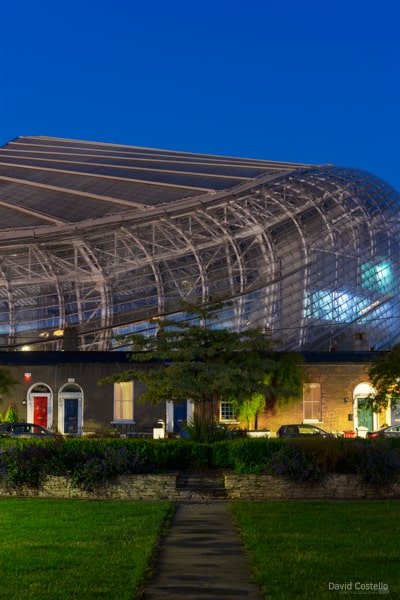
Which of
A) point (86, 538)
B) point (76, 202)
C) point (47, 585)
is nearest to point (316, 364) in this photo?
point (76, 202)

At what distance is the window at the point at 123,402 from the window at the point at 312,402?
8952mm

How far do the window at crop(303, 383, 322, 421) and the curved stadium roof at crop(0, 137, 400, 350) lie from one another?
1154 cm

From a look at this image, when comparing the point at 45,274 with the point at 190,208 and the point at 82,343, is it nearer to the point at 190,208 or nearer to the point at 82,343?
the point at 82,343

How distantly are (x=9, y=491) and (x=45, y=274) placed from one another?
3816 centimetres

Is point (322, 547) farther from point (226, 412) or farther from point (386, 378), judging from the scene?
point (226, 412)

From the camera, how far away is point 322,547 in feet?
48.3

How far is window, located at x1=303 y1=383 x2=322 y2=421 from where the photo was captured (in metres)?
44.8

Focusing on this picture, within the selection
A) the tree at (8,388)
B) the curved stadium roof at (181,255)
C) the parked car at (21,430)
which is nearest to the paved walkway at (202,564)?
the parked car at (21,430)

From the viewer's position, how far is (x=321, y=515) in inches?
751

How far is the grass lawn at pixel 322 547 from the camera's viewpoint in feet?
38.4

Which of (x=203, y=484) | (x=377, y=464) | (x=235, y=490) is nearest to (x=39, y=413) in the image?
(x=203, y=484)

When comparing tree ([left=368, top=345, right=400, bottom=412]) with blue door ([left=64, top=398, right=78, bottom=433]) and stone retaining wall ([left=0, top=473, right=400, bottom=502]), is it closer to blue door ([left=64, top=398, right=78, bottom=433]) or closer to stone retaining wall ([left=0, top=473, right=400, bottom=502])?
stone retaining wall ([left=0, top=473, right=400, bottom=502])

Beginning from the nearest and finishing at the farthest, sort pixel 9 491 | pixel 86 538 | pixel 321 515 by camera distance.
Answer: pixel 86 538
pixel 321 515
pixel 9 491

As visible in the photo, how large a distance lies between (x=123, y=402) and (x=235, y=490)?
72.6ft
